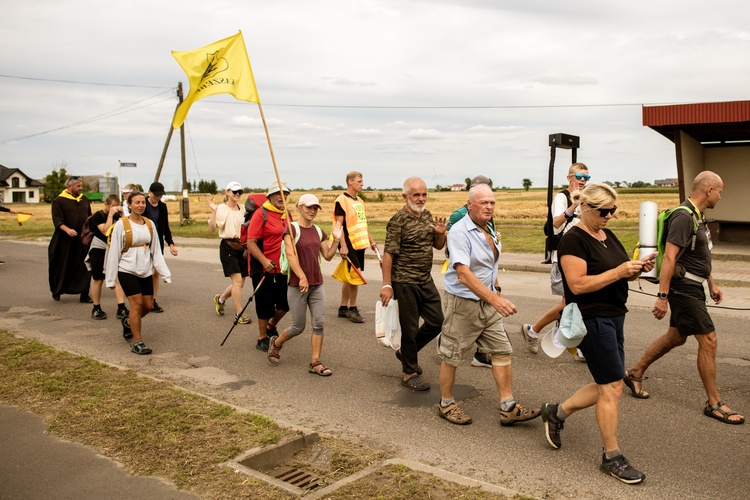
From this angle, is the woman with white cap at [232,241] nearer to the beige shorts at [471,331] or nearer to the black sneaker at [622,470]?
the beige shorts at [471,331]

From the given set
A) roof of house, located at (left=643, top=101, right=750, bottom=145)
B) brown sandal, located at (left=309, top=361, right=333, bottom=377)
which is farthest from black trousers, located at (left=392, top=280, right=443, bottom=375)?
roof of house, located at (left=643, top=101, right=750, bottom=145)

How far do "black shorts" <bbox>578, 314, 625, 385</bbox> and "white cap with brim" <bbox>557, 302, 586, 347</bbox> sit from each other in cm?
7

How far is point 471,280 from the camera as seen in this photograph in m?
5.02

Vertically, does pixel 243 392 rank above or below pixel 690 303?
below

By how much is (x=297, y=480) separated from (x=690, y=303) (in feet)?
10.4

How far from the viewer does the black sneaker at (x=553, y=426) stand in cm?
478

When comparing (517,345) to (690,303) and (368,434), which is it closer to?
(690,303)

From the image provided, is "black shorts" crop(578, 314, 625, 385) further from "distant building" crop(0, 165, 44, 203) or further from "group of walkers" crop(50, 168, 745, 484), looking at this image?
"distant building" crop(0, 165, 44, 203)

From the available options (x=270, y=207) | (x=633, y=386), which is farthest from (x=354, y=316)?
(x=633, y=386)

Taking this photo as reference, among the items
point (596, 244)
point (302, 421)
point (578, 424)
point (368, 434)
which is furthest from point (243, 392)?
point (596, 244)

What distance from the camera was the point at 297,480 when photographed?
14.0 ft

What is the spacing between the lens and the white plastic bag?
6.13 m

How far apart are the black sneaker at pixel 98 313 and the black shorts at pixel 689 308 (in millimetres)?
7350

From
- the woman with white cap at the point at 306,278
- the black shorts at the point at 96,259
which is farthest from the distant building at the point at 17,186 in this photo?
the woman with white cap at the point at 306,278
